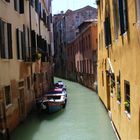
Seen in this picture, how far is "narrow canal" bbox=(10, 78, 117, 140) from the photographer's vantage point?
1452 cm

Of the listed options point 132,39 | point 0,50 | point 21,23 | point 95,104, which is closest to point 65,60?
point 95,104

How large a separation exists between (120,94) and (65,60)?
49782 mm

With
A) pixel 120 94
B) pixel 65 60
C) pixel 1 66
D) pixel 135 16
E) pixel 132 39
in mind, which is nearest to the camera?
pixel 135 16

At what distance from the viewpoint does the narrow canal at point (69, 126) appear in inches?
572

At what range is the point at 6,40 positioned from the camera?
1452cm

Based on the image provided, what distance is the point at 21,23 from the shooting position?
1798 cm

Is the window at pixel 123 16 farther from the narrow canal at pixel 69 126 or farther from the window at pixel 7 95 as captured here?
the window at pixel 7 95

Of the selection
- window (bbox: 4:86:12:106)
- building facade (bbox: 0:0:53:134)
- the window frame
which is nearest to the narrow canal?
building facade (bbox: 0:0:53:134)

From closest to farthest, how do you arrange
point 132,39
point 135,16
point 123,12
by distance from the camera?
point 135,16, point 132,39, point 123,12

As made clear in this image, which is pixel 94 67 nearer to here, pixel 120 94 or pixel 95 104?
pixel 95 104

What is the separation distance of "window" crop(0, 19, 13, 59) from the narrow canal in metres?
2.81

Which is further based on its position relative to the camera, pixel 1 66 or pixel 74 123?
pixel 74 123

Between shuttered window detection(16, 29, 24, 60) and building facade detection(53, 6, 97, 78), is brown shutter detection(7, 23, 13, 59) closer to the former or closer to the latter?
shuttered window detection(16, 29, 24, 60)

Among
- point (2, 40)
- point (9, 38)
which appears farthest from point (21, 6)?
point (2, 40)
